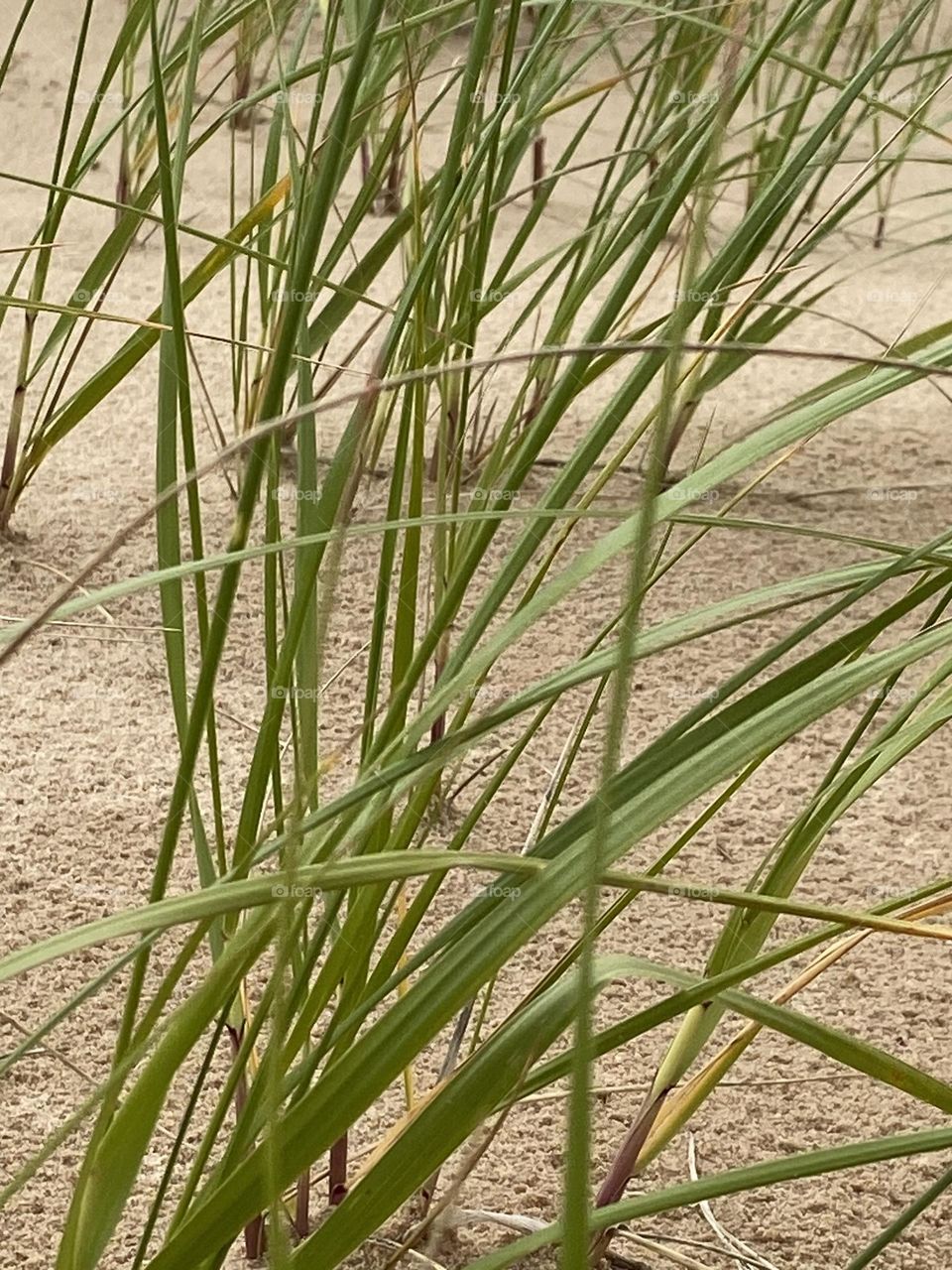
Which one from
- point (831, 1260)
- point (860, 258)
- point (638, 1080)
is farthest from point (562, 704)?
point (860, 258)

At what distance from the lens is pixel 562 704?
128cm

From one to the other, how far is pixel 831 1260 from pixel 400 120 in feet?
2.31

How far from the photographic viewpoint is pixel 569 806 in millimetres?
1174

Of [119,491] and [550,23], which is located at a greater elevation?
[119,491]

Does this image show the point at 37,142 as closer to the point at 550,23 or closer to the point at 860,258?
the point at 860,258

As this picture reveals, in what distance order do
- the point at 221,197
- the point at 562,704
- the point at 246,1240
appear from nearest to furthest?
the point at 246,1240
the point at 562,704
the point at 221,197

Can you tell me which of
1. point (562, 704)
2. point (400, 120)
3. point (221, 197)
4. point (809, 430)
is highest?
point (221, 197)

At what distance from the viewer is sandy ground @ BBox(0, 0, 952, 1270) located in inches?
31.9

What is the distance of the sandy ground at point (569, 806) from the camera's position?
81 centimetres

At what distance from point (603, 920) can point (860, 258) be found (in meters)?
2.06

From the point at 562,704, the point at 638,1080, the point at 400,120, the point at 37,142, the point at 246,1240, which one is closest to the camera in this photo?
the point at 246,1240

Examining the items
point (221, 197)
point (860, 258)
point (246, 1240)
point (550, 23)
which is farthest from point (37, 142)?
point (246, 1240)

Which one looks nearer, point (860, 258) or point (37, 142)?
point (860, 258)

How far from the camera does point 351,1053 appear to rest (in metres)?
0.53
